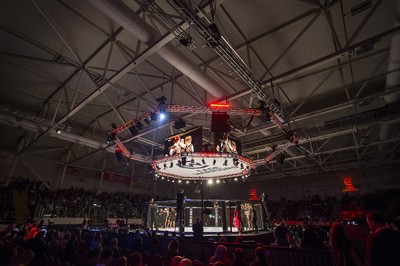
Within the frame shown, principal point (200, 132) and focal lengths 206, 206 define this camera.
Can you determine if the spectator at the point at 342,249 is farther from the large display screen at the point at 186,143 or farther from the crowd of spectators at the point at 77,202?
the crowd of spectators at the point at 77,202

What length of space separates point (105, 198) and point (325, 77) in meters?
18.2

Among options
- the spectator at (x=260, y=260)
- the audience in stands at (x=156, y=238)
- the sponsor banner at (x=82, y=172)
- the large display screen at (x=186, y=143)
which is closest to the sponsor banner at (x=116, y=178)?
the sponsor banner at (x=82, y=172)

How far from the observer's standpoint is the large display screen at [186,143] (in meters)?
8.52

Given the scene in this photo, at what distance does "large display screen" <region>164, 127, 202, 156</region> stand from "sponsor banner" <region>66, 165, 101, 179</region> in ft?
42.5

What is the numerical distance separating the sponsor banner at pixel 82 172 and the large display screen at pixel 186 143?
510 inches

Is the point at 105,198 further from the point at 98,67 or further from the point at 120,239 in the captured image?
the point at 98,67

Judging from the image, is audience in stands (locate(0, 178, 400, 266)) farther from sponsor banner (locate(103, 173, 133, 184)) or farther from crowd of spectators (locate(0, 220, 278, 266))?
sponsor banner (locate(103, 173, 133, 184))

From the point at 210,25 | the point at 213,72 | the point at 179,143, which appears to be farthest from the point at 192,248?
the point at 213,72

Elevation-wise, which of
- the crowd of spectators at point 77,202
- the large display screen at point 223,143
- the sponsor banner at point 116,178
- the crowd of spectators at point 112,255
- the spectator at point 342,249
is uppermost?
the sponsor banner at point 116,178

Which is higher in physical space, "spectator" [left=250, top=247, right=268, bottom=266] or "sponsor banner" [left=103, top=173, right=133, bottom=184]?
"sponsor banner" [left=103, top=173, right=133, bottom=184]

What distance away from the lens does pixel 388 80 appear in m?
7.43

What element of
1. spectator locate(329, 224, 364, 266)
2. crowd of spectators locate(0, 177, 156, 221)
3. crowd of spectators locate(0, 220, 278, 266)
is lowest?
crowd of spectators locate(0, 220, 278, 266)

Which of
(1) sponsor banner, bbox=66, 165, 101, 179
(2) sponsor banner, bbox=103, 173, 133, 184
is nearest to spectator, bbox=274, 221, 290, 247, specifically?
(2) sponsor banner, bbox=103, 173, 133, 184

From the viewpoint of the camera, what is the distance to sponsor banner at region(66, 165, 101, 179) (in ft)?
58.5
